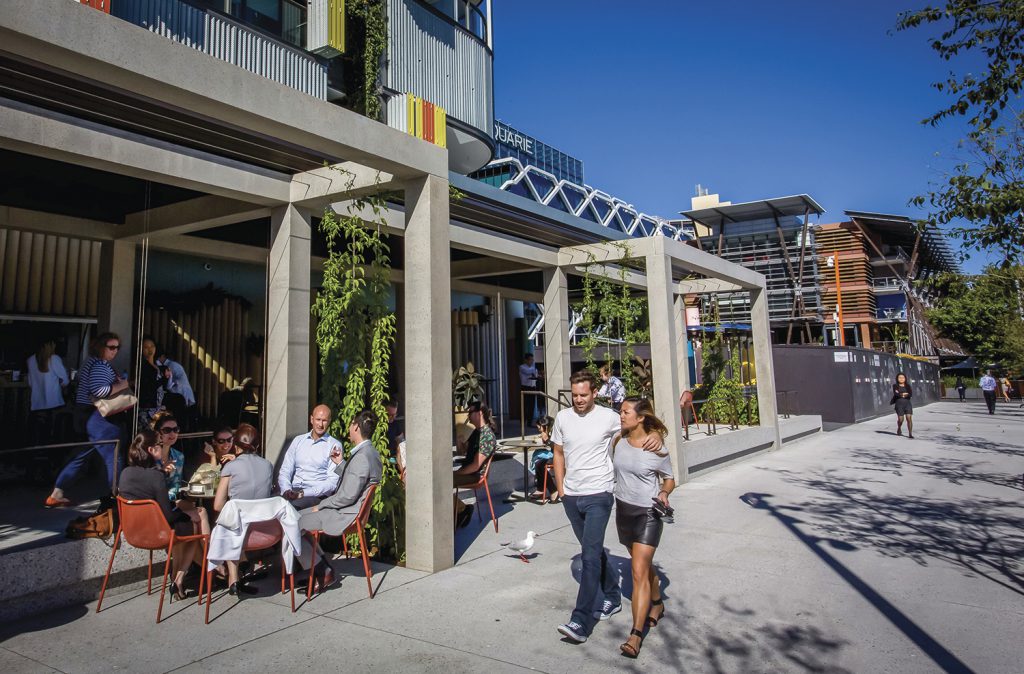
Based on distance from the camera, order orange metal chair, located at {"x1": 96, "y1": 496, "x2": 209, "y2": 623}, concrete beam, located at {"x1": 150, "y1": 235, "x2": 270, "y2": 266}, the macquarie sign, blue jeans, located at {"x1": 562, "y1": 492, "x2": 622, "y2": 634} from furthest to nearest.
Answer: the macquarie sign < concrete beam, located at {"x1": 150, "y1": 235, "x2": 270, "y2": 266} < orange metal chair, located at {"x1": 96, "y1": 496, "x2": 209, "y2": 623} < blue jeans, located at {"x1": 562, "y1": 492, "x2": 622, "y2": 634}

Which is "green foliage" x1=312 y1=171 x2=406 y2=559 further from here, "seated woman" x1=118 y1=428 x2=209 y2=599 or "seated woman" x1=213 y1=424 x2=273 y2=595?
"seated woman" x1=118 y1=428 x2=209 y2=599

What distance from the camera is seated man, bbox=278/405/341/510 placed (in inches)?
207

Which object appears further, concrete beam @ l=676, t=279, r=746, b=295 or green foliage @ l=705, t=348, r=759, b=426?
green foliage @ l=705, t=348, r=759, b=426

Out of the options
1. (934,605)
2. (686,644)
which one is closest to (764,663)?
(686,644)

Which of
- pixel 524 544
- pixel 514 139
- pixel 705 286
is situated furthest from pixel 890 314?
pixel 524 544

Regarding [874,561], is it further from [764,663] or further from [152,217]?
[152,217]

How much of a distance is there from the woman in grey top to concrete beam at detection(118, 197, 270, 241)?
4.64 meters

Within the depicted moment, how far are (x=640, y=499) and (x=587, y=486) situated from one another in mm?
338

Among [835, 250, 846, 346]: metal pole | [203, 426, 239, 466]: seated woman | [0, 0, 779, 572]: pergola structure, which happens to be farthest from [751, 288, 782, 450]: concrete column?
[835, 250, 846, 346]: metal pole

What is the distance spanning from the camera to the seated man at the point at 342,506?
4512 millimetres

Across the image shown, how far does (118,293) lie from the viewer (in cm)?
800

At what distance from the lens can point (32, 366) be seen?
7035 millimetres

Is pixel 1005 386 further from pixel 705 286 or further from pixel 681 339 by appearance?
pixel 705 286

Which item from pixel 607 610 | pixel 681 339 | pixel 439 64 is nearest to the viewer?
pixel 607 610
